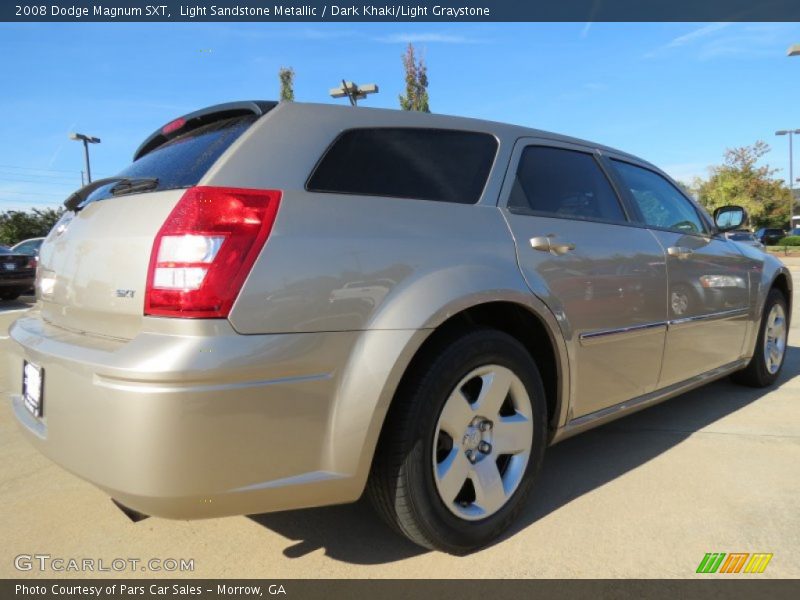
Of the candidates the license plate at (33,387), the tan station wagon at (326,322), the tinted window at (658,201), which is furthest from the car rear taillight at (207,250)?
the tinted window at (658,201)

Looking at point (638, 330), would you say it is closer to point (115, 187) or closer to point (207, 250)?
point (207, 250)

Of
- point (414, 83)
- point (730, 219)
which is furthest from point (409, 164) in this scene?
point (414, 83)

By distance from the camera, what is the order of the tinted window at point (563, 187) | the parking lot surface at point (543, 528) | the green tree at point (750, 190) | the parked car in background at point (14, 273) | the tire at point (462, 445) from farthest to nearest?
1. the green tree at point (750, 190)
2. the parked car in background at point (14, 273)
3. the tinted window at point (563, 187)
4. the parking lot surface at point (543, 528)
5. the tire at point (462, 445)

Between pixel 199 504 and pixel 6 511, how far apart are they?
56.3 inches

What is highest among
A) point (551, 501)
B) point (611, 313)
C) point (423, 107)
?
point (423, 107)

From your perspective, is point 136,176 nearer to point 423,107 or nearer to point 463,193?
point 463,193

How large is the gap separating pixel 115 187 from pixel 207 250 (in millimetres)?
765

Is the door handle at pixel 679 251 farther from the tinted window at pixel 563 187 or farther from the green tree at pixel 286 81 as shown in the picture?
the green tree at pixel 286 81

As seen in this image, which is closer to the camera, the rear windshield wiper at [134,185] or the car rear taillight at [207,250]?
the car rear taillight at [207,250]

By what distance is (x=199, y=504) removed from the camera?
1646 millimetres

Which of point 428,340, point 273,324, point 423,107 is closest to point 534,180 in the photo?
point 428,340

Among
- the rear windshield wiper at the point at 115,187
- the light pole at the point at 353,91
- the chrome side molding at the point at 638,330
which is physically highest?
the light pole at the point at 353,91

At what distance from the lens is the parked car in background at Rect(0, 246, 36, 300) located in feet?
38.9

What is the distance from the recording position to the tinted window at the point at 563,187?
2.53 meters
